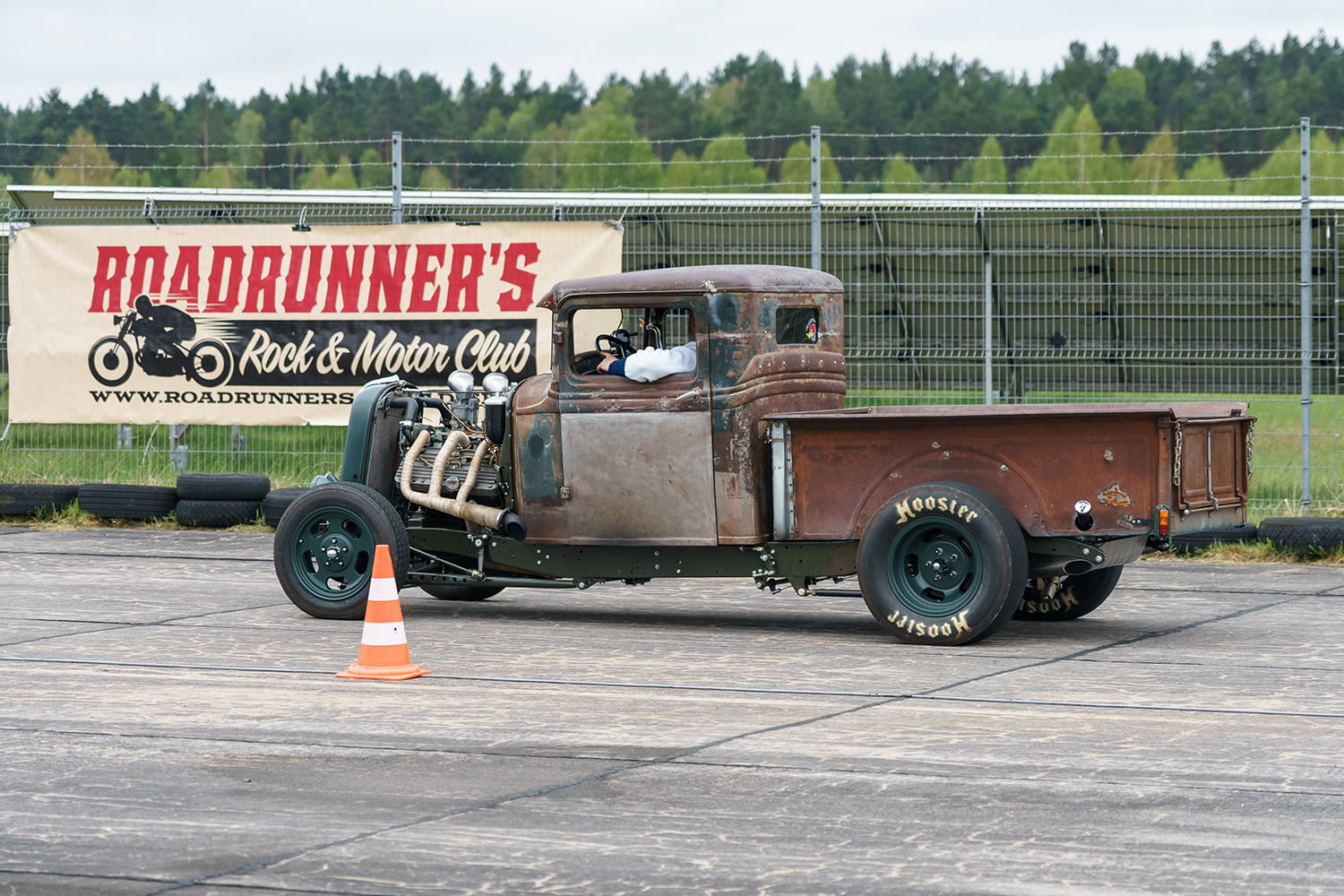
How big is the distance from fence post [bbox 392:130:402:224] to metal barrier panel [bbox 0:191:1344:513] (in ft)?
2.30

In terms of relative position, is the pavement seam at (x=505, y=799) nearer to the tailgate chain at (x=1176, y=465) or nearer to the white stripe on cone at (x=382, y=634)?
the white stripe on cone at (x=382, y=634)

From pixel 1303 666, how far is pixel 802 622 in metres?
3.07

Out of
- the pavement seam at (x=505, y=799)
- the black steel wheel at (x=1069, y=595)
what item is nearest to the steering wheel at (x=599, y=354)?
the black steel wheel at (x=1069, y=595)

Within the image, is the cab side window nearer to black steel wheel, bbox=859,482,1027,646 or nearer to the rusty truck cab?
the rusty truck cab

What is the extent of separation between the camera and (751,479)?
9.64 metres

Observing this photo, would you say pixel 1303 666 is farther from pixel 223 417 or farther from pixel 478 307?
pixel 223 417

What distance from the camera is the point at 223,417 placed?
53.0 ft

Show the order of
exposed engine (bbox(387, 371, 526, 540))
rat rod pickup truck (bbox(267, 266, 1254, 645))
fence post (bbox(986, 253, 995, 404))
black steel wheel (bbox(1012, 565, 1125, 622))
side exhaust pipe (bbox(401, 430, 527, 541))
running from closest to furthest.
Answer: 1. rat rod pickup truck (bbox(267, 266, 1254, 645))
2. black steel wheel (bbox(1012, 565, 1125, 622))
3. side exhaust pipe (bbox(401, 430, 527, 541))
4. exposed engine (bbox(387, 371, 526, 540))
5. fence post (bbox(986, 253, 995, 404))

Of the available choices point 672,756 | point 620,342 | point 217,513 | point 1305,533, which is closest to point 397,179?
point 217,513

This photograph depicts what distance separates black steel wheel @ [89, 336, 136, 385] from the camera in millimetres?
16312

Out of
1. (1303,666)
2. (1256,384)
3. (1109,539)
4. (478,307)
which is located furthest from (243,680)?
(1256,384)

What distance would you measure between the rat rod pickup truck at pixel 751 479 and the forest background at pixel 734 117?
78.3 metres

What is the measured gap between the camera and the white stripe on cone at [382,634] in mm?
8227

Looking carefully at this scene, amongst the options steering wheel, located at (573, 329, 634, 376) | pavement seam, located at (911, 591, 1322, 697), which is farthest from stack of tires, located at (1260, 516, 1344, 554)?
steering wheel, located at (573, 329, 634, 376)
